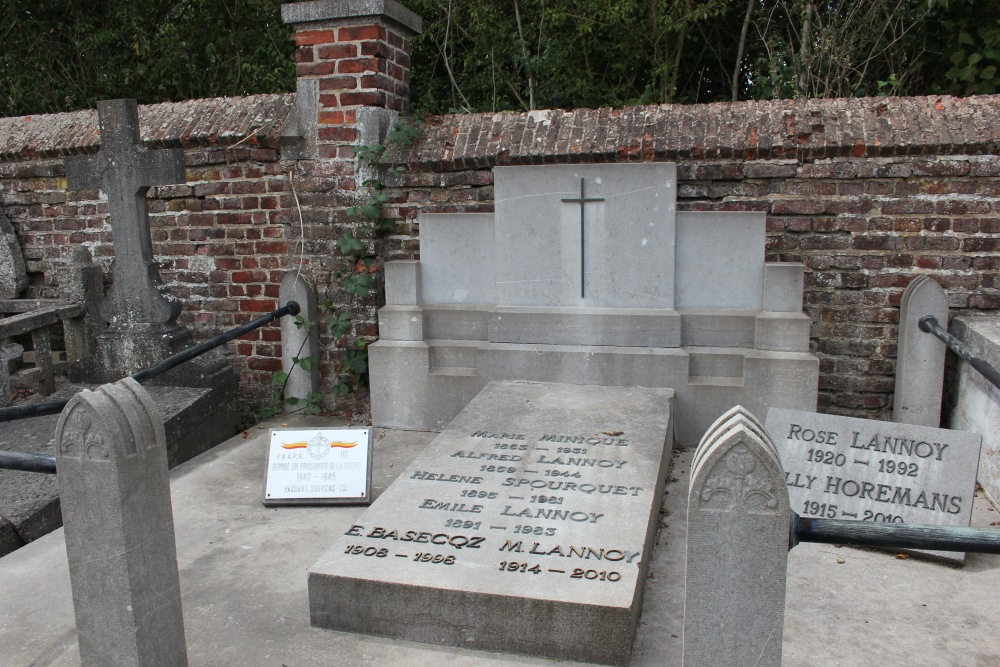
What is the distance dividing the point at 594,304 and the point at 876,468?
1.72 meters

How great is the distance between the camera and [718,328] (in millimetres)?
4320

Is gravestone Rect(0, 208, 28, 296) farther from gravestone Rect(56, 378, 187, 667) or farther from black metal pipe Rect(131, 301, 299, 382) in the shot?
gravestone Rect(56, 378, 187, 667)

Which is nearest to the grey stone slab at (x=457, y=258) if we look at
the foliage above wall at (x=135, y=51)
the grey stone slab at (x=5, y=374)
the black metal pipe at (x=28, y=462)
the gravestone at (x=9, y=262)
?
the grey stone slab at (x=5, y=374)

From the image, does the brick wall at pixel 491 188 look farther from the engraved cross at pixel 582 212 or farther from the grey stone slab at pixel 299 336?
the engraved cross at pixel 582 212

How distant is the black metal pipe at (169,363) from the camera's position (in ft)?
9.84

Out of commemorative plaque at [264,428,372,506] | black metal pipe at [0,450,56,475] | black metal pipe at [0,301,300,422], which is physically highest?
black metal pipe at [0,450,56,475]

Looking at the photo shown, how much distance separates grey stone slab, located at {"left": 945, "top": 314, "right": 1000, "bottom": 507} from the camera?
374 cm

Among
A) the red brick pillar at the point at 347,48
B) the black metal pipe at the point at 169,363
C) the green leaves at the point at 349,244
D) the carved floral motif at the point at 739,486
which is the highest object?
the red brick pillar at the point at 347,48

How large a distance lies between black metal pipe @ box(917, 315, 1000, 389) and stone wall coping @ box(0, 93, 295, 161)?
3948 millimetres

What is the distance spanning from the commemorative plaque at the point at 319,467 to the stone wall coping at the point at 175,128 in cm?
222

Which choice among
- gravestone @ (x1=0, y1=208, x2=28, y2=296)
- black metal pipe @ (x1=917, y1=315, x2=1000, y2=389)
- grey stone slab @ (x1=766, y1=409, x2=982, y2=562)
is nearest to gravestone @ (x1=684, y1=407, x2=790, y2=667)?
grey stone slab @ (x1=766, y1=409, x2=982, y2=562)

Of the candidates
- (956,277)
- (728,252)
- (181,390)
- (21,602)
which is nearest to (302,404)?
(181,390)

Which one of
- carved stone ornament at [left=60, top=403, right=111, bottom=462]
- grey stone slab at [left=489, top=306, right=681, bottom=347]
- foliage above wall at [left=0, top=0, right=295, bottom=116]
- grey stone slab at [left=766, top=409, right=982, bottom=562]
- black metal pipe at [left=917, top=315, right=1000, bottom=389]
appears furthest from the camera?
foliage above wall at [left=0, top=0, right=295, bottom=116]

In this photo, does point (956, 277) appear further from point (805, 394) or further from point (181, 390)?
point (181, 390)
